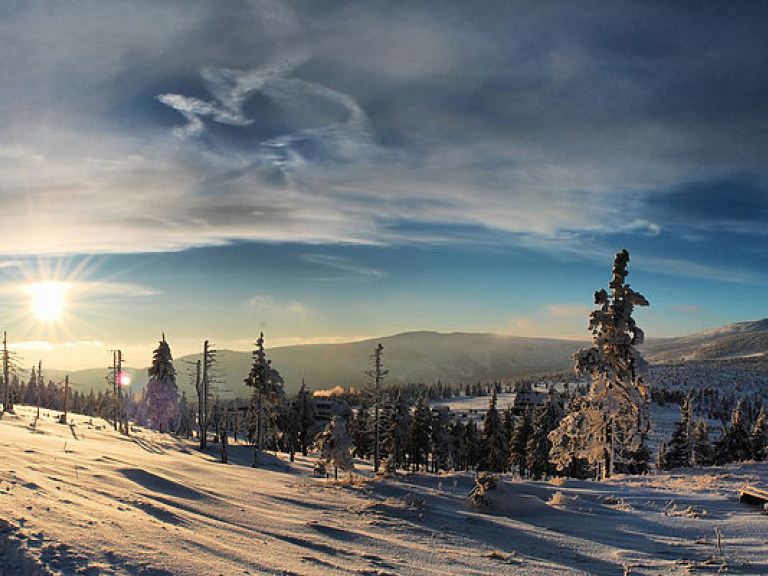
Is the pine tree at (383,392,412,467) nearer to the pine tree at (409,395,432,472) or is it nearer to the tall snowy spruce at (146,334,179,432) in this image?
the pine tree at (409,395,432,472)

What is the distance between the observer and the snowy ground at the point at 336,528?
738 centimetres

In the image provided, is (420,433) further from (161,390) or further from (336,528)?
(336,528)

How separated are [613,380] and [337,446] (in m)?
16.2

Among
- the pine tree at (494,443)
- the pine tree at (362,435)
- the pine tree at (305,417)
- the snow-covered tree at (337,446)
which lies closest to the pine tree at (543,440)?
the pine tree at (494,443)

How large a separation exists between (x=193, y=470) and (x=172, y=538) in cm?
1206

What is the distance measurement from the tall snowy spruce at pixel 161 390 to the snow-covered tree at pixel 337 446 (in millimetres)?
40976

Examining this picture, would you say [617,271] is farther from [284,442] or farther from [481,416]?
[481,416]

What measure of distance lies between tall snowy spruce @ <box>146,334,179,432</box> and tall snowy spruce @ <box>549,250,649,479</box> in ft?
161

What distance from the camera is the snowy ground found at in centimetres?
738

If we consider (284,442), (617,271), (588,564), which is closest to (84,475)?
(588,564)

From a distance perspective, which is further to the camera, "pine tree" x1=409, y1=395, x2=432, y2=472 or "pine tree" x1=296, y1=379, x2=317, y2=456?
"pine tree" x1=296, y1=379, x2=317, y2=456

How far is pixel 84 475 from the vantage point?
12.8 metres

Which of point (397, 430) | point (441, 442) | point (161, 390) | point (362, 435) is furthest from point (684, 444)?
point (161, 390)

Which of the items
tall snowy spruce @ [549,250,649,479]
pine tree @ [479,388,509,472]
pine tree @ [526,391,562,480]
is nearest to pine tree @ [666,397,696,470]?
pine tree @ [526,391,562,480]
